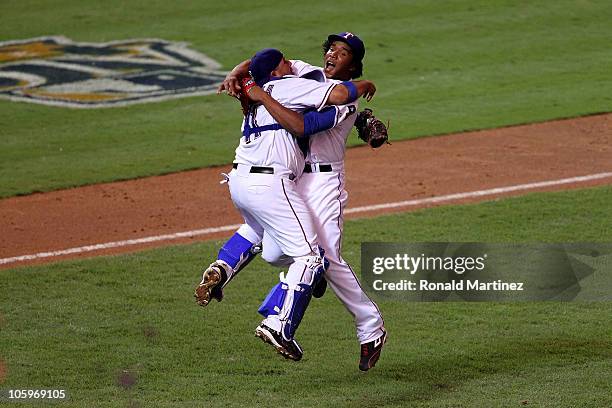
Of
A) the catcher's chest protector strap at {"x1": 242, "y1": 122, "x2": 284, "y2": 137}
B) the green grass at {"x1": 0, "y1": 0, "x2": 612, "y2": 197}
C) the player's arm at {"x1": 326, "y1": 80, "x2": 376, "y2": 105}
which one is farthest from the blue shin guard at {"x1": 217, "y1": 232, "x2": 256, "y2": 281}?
the green grass at {"x1": 0, "y1": 0, "x2": 612, "y2": 197}

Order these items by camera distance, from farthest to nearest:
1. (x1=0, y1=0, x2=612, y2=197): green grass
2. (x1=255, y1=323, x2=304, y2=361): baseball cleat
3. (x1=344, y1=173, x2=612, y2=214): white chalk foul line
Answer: (x1=0, y1=0, x2=612, y2=197): green grass < (x1=344, y1=173, x2=612, y2=214): white chalk foul line < (x1=255, y1=323, x2=304, y2=361): baseball cleat

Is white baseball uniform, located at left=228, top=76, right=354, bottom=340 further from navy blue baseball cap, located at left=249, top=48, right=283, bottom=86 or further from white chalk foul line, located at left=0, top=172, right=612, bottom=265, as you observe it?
white chalk foul line, located at left=0, top=172, right=612, bottom=265

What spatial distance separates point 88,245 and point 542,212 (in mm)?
3938

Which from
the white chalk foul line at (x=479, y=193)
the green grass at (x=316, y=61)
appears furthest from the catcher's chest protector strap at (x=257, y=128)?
the green grass at (x=316, y=61)

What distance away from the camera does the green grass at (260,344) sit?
6914mm

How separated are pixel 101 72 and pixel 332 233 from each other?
9471mm

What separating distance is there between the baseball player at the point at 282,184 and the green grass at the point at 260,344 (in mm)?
654

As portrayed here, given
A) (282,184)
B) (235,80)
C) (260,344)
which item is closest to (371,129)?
(282,184)

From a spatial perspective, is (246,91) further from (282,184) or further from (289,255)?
(289,255)

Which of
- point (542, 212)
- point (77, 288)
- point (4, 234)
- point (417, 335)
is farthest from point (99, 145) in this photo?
point (417, 335)

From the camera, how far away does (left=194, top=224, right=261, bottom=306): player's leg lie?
6.73m

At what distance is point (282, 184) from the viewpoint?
6.65 m

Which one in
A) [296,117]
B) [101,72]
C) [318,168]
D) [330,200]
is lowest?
[101,72]

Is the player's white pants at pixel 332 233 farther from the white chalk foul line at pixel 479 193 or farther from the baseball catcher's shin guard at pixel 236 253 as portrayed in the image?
the white chalk foul line at pixel 479 193
